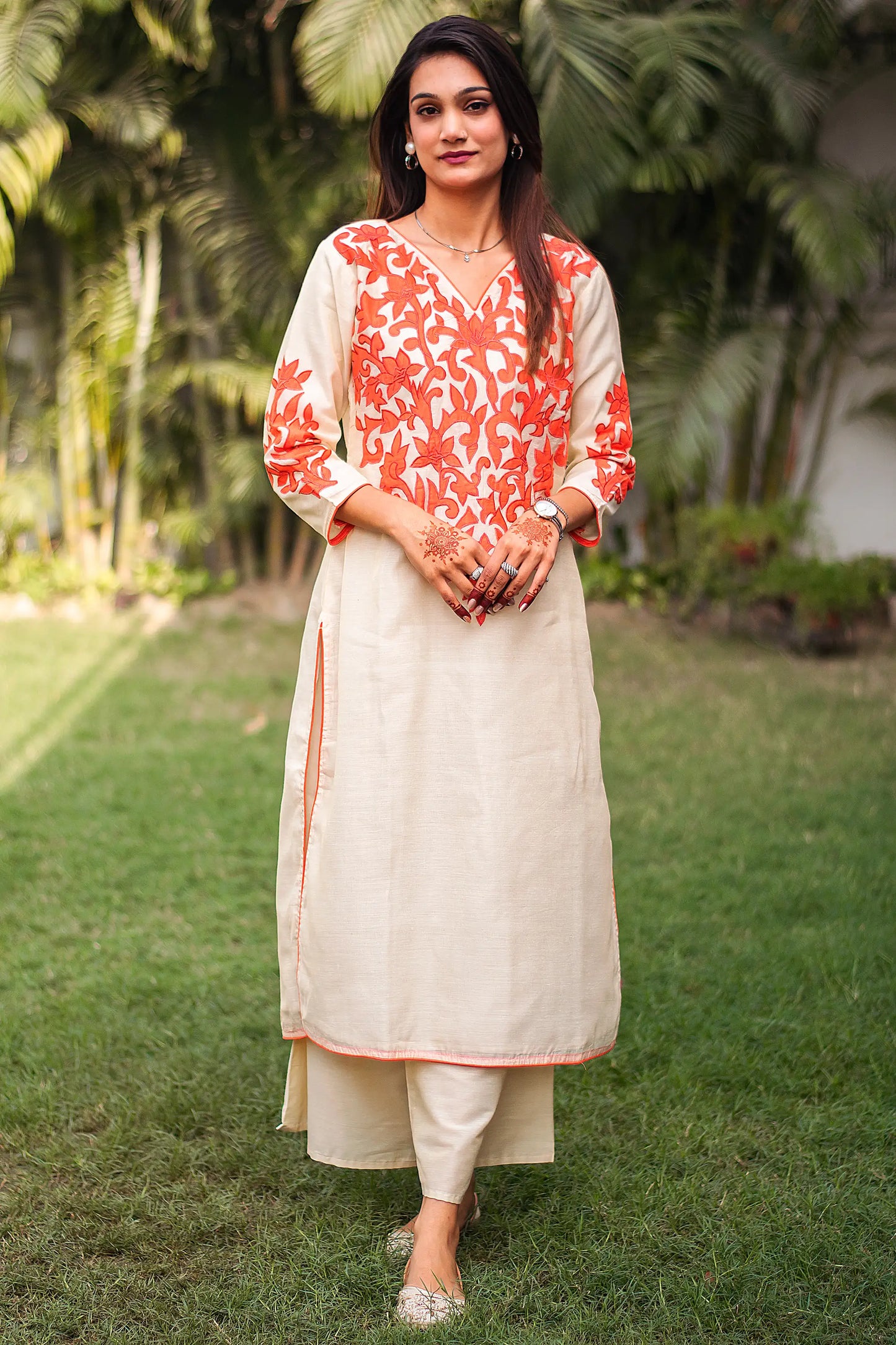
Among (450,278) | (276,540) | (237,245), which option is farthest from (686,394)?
(450,278)

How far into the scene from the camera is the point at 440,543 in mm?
1896

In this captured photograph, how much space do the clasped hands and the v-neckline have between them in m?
0.33

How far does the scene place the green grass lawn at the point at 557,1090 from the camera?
6.62ft

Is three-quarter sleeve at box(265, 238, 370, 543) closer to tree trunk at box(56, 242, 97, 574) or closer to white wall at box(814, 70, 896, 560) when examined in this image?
white wall at box(814, 70, 896, 560)

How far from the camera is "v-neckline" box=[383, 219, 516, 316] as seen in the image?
198 cm

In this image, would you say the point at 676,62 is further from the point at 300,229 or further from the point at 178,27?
the point at 178,27

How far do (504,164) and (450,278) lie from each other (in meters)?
0.22

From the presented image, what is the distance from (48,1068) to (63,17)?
5.51 meters

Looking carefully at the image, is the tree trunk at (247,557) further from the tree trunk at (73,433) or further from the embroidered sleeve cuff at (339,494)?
the embroidered sleeve cuff at (339,494)

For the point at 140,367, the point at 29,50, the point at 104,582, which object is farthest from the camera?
the point at 104,582

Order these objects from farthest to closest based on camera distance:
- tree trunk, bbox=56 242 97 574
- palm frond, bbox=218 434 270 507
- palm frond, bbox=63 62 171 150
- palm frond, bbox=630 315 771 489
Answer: tree trunk, bbox=56 242 97 574, palm frond, bbox=218 434 270 507, palm frond, bbox=63 62 171 150, palm frond, bbox=630 315 771 489

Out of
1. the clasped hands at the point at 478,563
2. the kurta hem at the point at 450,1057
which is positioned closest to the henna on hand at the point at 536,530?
the clasped hands at the point at 478,563

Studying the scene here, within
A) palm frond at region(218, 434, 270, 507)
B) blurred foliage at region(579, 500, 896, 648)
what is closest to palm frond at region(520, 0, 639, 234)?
blurred foliage at region(579, 500, 896, 648)

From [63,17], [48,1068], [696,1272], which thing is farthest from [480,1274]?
[63,17]
